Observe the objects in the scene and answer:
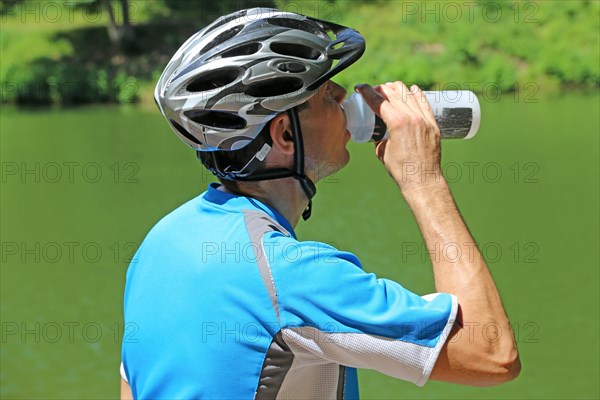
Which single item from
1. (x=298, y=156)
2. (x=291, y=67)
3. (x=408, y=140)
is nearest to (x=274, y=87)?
(x=291, y=67)

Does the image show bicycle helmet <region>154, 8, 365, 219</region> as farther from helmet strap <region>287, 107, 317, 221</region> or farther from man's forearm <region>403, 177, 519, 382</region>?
man's forearm <region>403, 177, 519, 382</region>

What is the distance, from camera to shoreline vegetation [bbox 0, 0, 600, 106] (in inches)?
1042

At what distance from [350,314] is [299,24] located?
79 centimetres

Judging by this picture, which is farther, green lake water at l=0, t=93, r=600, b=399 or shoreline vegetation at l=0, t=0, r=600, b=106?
shoreline vegetation at l=0, t=0, r=600, b=106

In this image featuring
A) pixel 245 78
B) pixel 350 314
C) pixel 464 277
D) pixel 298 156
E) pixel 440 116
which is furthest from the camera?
pixel 440 116

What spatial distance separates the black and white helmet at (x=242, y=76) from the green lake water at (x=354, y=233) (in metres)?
5.20

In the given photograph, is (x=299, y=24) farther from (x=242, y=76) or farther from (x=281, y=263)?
(x=281, y=263)

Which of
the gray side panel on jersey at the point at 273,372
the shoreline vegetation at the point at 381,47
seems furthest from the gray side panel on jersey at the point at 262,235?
the shoreline vegetation at the point at 381,47

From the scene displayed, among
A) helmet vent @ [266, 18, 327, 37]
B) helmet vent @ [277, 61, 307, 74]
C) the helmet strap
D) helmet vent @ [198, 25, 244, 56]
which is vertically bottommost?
the helmet strap

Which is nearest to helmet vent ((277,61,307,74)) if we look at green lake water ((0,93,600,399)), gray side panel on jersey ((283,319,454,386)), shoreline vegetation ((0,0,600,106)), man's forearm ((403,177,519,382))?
man's forearm ((403,177,519,382))

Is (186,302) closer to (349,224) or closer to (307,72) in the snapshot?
(307,72)

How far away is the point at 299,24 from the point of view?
7.40 ft

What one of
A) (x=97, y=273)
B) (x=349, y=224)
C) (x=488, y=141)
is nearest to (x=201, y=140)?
(x=97, y=273)

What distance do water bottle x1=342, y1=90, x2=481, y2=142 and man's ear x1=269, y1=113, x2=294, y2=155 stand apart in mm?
179
